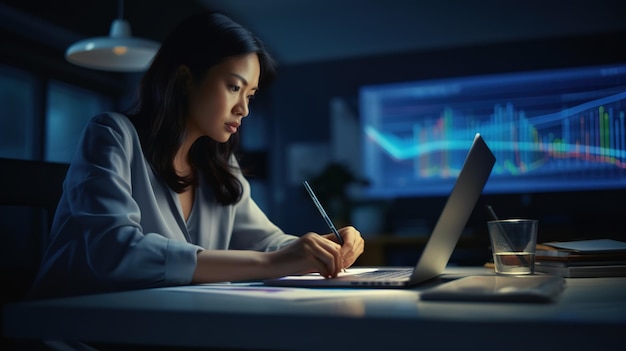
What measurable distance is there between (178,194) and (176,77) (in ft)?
0.88

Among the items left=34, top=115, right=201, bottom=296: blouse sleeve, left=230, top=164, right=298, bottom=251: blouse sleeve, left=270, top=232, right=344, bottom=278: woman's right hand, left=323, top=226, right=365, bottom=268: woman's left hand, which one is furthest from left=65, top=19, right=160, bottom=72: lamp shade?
left=270, top=232, right=344, bottom=278: woman's right hand

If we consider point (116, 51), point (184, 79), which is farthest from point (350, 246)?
point (116, 51)

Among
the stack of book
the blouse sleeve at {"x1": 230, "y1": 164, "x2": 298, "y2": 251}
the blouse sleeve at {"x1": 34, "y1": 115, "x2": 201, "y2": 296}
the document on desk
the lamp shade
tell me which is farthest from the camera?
the lamp shade

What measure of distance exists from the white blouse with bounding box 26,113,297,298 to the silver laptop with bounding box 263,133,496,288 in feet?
0.58

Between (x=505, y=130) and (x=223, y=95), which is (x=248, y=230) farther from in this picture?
(x=505, y=130)

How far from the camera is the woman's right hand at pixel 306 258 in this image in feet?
3.06

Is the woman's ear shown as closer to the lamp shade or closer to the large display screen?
the lamp shade

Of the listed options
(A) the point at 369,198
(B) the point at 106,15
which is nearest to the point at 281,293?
(B) the point at 106,15

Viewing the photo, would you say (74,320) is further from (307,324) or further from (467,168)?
(467,168)

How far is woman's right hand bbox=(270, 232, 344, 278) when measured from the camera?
93cm

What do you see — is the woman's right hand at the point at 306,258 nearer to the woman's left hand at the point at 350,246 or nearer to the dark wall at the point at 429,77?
the woman's left hand at the point at 350,246

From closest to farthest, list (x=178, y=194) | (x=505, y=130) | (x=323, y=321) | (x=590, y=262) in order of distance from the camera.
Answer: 1. (x=323, y=321)
2. (x=590, y=262)
3. (x=178, y=194)
4. (x=505, y=130)

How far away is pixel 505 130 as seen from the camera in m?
4.26

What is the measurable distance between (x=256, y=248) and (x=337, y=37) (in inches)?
133
